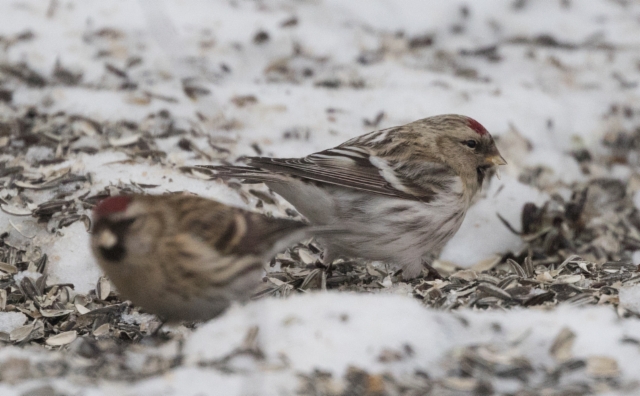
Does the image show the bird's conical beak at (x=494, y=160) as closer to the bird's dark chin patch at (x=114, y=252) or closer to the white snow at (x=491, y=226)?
the white snow at (x=491, y=226)

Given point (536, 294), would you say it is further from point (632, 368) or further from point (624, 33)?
point (624, 33)

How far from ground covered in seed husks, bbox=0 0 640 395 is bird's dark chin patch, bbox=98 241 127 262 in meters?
0.29

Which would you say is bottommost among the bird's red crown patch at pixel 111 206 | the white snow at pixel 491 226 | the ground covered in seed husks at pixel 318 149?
the white snow at pixel 491 226

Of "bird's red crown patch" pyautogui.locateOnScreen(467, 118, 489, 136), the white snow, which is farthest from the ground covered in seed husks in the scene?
"bird's red crown patch" pyautogui.locateOnScreen(467, 118, 489, 136)

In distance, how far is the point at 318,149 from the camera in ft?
16.8

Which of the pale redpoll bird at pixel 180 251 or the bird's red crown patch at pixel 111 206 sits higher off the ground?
the bird's red crown patch at pixel 111 206

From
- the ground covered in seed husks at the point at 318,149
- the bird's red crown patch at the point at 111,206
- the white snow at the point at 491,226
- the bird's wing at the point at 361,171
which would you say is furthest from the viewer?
the white snow at the point at 491,226

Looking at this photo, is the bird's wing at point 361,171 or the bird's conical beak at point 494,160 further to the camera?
the bird's conical beak at point 494,160

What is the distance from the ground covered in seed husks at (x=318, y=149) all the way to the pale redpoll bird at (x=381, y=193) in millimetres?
185

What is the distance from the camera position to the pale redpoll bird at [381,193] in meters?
3.69

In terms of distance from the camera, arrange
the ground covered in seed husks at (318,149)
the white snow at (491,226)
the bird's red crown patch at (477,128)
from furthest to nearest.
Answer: the white snow at (491,226) < the bird's red crown patch at (477,128) < the ground covered in seed husks at (318,149)

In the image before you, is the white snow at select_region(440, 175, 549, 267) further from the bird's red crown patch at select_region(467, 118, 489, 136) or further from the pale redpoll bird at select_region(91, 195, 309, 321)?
the pale redpoll bird at select_region(91, 195, 309, 321)

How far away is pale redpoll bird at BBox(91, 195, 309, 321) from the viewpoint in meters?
2.68

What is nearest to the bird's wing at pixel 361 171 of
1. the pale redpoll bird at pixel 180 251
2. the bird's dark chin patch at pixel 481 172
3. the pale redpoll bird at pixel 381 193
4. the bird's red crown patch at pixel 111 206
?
the pale redpoll bird at pixel 381 193
